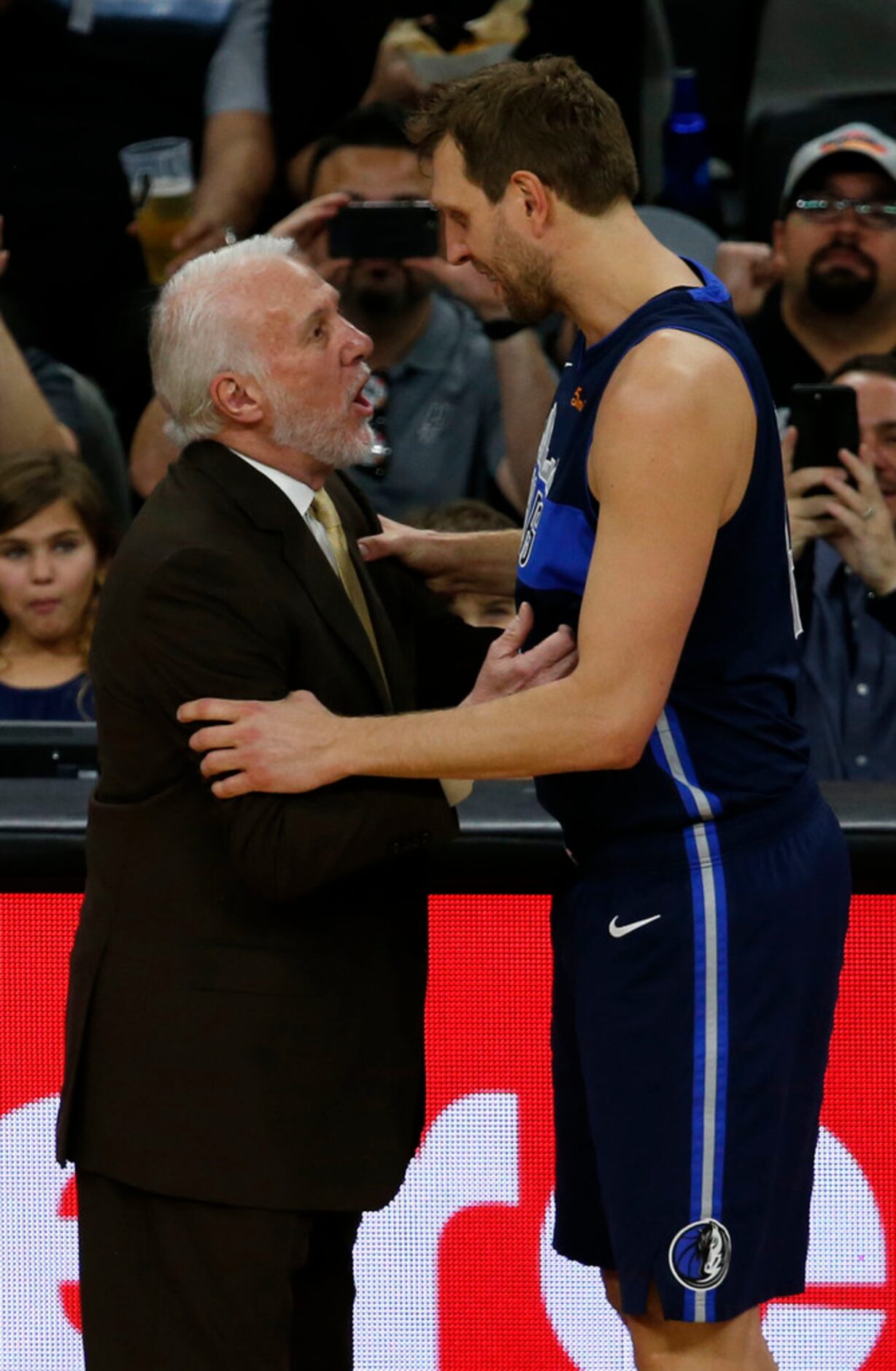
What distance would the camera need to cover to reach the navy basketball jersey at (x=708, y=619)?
1.99 m

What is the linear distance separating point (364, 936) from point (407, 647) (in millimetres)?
542

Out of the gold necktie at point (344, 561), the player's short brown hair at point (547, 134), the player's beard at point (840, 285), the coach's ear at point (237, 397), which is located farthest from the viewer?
the player's beard at point (840, 285)

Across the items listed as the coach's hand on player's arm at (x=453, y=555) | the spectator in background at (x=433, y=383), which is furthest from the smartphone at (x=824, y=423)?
the coach's hand on player's arm at (x=453, y=555)

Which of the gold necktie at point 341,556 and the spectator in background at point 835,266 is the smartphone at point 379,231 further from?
the gold necktie at point 341,556

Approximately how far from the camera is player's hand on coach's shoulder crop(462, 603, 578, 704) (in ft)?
6.63

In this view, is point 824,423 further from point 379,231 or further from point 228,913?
point 228,913

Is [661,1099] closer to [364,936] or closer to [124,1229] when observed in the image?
[364,936]

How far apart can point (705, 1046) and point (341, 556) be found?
2.49 ft

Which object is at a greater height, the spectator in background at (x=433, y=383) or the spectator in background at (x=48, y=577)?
the spectator in background at (x=433, y=383)

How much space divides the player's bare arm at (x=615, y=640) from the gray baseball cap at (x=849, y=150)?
2.87 meters

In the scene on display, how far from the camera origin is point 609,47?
5.14 m

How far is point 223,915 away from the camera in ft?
6.72

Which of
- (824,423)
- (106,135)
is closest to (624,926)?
(824,423)

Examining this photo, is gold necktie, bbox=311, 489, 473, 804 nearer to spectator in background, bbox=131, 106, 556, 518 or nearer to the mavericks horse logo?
the mavericks horse logo
